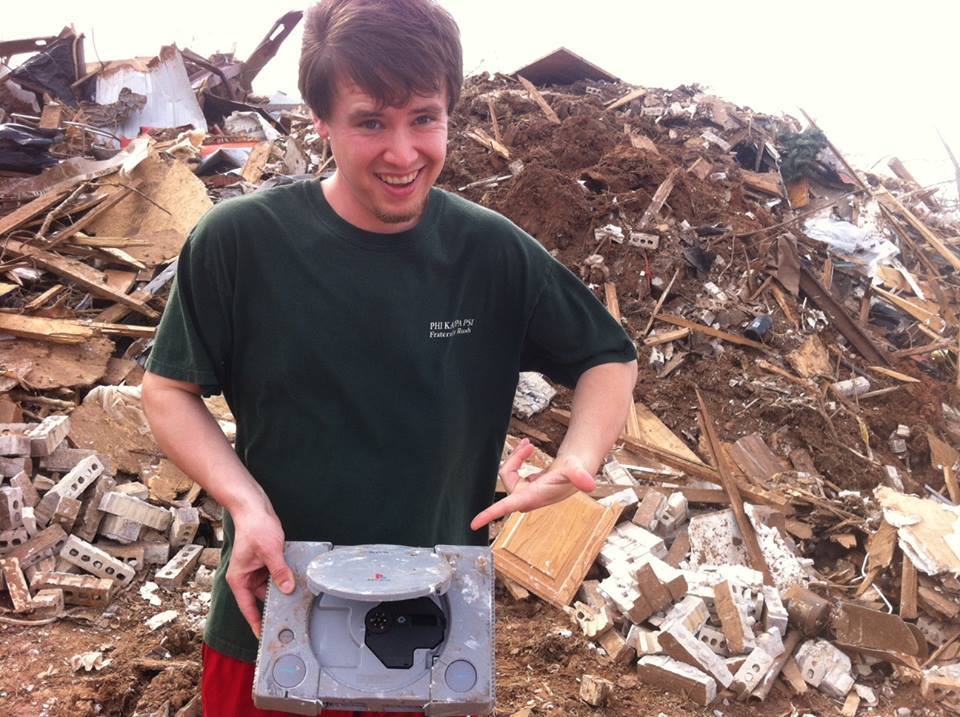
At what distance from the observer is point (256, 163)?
998 cm

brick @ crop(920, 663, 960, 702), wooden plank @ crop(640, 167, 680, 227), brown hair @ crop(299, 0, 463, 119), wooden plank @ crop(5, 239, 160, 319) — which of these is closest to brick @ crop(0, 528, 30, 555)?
wooden plank @ crop(5, 239, 160, 319)

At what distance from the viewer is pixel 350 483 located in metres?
1.83

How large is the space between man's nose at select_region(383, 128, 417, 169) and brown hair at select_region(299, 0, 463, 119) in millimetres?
61

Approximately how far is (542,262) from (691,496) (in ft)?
14.1

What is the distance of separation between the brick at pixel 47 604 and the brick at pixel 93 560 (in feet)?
1.01

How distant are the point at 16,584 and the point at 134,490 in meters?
0.94

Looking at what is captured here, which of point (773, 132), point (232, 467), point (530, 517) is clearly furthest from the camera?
point (773, 132)

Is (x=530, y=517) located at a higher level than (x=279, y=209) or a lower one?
lower

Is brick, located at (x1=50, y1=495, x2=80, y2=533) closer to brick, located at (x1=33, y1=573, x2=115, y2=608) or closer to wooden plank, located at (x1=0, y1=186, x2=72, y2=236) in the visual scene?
brick, located at (x1=33, y1=573, x2=115, y2=608)

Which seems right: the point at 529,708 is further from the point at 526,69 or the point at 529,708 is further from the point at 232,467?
the point at 526,69

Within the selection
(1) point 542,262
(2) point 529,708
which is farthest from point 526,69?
(1) point 542,262

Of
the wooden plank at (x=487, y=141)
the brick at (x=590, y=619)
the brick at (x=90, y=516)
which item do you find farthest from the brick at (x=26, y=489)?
the wooden plank at (x=487, y=141)

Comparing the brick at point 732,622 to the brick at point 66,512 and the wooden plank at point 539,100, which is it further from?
the wooden plank at point 539,100

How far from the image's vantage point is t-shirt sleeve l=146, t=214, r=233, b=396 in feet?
5.65
